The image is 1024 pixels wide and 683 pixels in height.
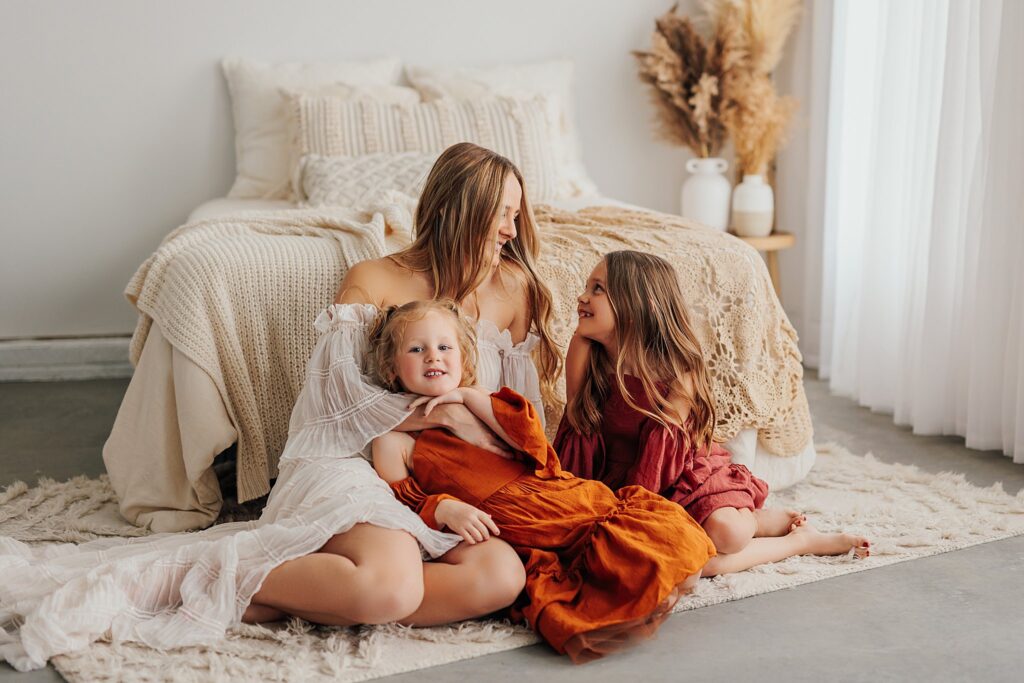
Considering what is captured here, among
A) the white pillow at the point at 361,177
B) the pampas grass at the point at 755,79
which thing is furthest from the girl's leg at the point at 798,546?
the pampas grass at the point at 755,79

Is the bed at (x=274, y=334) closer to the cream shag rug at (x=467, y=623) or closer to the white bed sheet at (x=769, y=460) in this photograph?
the white bed sheet at (x=769, y=460)

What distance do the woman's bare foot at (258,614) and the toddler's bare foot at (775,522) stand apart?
99cm

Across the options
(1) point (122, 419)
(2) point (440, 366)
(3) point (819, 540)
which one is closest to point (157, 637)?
(2) point (440, 366)

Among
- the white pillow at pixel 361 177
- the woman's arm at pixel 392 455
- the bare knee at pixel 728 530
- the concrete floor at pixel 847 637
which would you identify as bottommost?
the concrete floor at pixel 847 637

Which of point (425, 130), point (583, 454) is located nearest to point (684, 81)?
point (425, 130)

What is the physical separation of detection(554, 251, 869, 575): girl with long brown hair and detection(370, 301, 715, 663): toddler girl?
0.14 m

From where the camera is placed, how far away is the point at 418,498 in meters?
1.93

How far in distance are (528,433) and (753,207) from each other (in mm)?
2181

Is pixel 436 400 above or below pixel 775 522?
above

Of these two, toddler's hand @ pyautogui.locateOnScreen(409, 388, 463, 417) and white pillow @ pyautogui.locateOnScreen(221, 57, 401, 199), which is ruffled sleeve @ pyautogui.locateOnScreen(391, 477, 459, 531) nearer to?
toddler's hand @ pyautogui.locateOnScreen(409, 388, 463, 417)

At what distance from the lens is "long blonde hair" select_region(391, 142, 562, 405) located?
2.13 m

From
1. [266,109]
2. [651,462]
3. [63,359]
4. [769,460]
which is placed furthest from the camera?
[63,359]

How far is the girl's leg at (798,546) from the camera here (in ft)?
6.88

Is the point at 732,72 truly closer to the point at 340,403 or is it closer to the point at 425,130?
the point at 425,130
